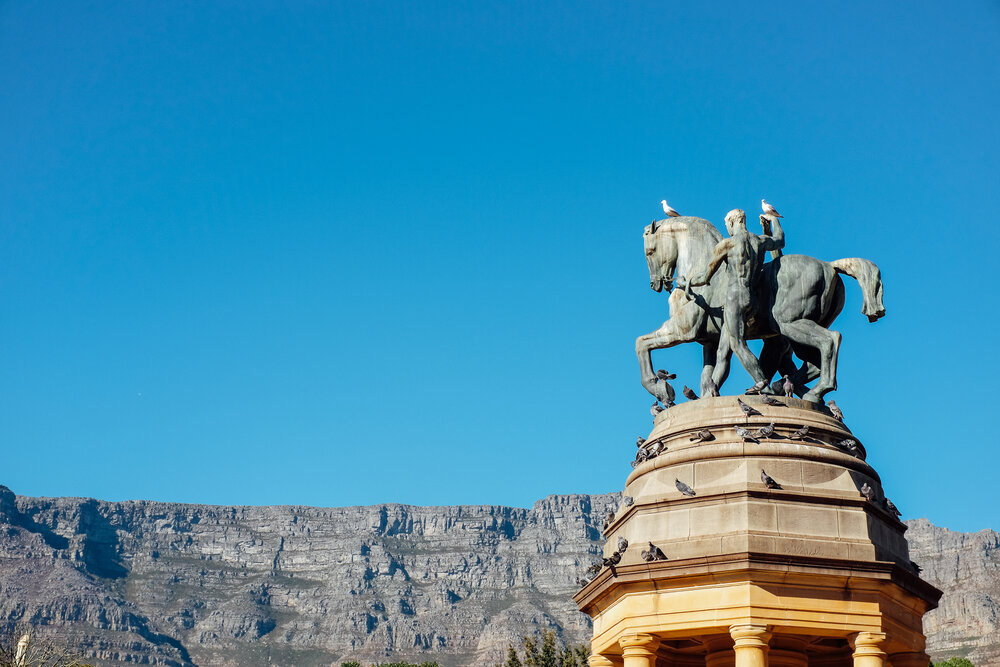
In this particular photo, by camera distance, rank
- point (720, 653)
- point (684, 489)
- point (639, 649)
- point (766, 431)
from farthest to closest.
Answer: point (720, 653)
point (766, 431)
point (684, 489)
point (639, 649)

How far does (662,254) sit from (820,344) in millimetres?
4183

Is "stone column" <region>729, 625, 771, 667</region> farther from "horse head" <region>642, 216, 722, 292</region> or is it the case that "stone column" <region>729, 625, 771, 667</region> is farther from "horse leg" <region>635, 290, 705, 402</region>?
"horse head" <region>642, 216, 722, 292</region>

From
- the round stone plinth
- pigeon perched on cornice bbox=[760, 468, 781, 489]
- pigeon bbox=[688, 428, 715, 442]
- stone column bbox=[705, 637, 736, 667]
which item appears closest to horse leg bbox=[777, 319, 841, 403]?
the round stone plinth

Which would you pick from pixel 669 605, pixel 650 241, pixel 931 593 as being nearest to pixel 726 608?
pixel 669 605

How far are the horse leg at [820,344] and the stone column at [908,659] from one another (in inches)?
200

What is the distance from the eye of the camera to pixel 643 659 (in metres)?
24.1

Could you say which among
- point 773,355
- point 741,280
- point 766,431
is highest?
point 741,280

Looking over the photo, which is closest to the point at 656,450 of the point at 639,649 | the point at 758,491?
the point at 758,491

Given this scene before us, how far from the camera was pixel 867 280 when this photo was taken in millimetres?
27750

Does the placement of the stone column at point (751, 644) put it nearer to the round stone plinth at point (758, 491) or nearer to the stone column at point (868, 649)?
the round stone plinth at point (758, 491)

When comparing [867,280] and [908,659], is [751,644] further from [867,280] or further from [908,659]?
[867,280]

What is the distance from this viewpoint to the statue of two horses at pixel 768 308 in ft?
90.1

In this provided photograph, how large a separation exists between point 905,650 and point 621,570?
5.47 metres

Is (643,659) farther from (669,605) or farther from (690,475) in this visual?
(690,475)
